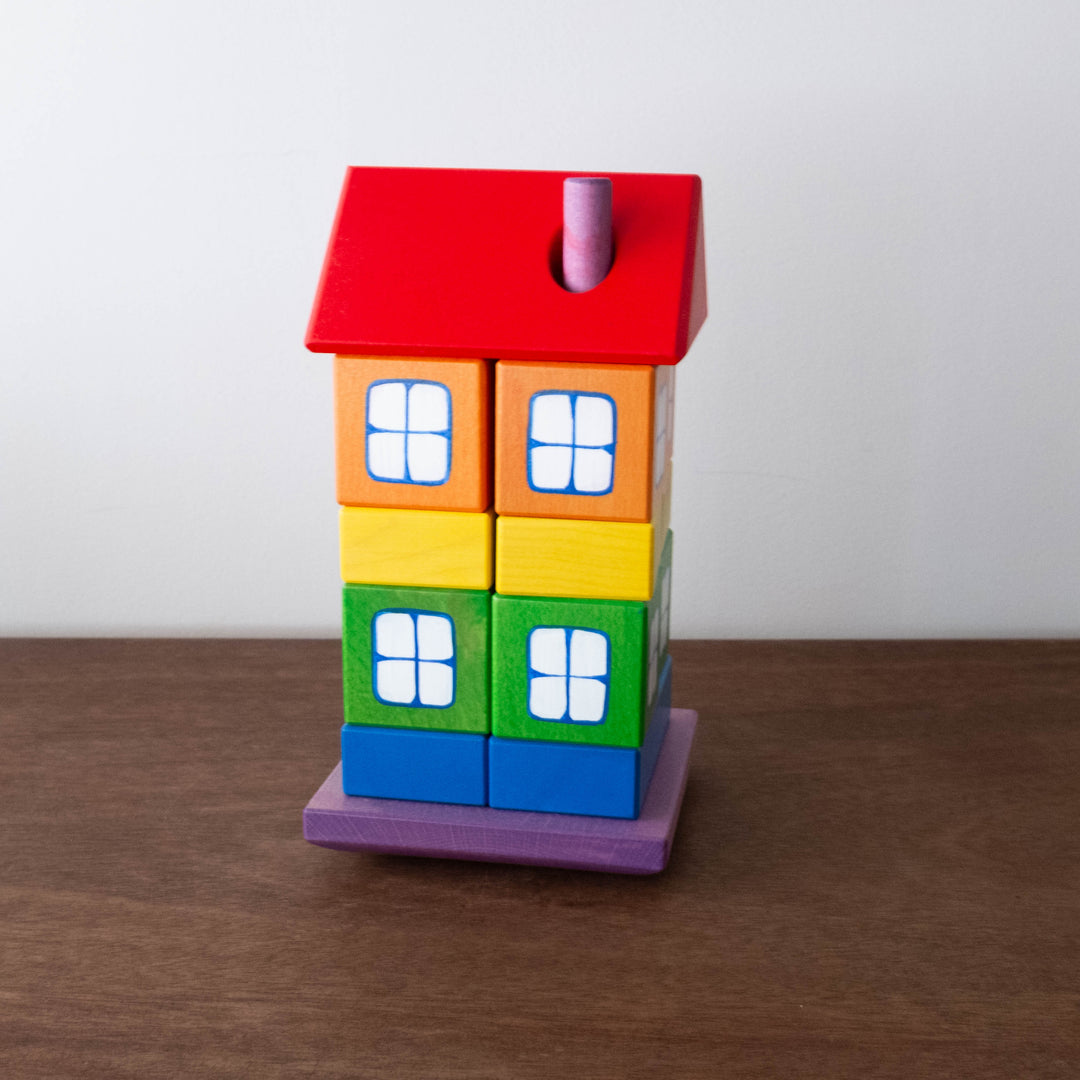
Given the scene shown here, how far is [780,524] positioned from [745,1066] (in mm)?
586

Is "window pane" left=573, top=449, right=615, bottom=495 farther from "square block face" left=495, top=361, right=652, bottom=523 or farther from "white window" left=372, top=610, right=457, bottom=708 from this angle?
"white window" left=372, top=610, right=457, bottom=708

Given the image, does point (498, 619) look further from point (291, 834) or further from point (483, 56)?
point (483, 56)

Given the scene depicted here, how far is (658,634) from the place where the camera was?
780 millimetres

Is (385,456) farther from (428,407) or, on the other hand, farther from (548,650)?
(548,650)

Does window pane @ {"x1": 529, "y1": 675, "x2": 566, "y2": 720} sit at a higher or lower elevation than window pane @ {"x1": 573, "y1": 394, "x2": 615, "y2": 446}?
lower

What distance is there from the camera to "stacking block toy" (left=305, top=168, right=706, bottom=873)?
0.67 meters

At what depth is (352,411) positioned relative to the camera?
2.29 ft

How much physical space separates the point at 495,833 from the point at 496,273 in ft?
1.02

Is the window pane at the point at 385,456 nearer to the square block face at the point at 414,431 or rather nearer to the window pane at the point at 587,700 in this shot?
the square block face at the point at 414,431

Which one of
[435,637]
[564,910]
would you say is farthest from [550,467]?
[564,910]

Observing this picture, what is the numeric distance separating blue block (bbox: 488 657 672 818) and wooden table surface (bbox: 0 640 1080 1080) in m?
0.04

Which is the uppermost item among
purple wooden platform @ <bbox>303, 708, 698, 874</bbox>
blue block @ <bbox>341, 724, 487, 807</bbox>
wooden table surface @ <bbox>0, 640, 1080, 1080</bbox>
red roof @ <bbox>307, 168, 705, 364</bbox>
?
red roof @ <bbox>307, 168, 705, 364</bbox>

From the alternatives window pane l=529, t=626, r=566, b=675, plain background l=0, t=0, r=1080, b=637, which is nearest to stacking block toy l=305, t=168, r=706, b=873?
window pane l=529, t=626, r=566, b=675

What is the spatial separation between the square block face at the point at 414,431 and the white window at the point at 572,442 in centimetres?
3
